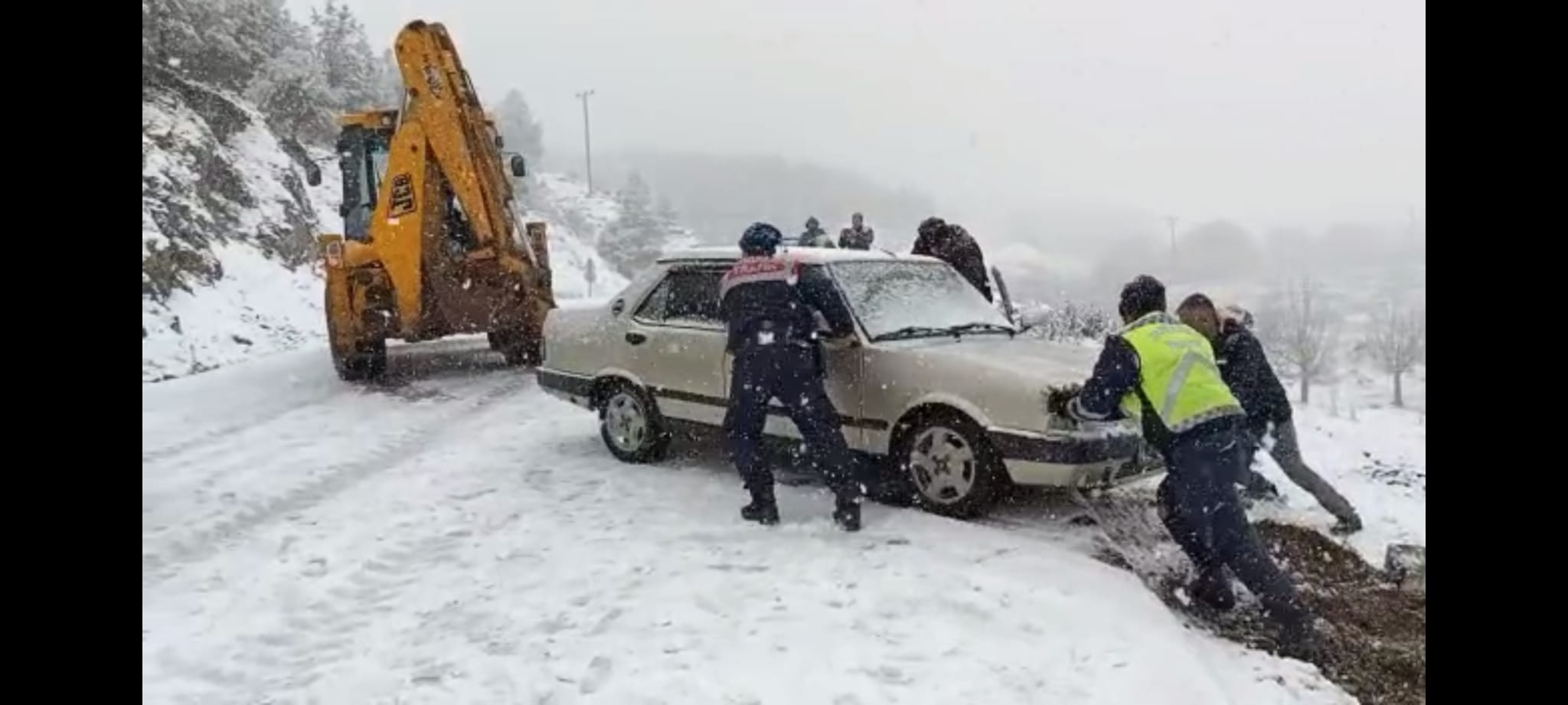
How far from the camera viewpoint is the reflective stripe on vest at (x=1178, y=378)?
4535 mm

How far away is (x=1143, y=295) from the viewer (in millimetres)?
4887

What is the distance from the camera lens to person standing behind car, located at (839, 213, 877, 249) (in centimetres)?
1070

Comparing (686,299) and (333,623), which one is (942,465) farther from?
(333,623)

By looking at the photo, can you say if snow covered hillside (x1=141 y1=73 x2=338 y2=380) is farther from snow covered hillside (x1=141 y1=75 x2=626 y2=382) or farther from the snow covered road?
the snow covered road

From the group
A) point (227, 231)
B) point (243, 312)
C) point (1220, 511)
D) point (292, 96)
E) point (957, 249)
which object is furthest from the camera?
point (292, 96)

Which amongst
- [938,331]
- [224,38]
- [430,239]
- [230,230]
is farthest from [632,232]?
[938,331]

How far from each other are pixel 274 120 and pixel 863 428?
16.6 metres

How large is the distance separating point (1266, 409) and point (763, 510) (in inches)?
119

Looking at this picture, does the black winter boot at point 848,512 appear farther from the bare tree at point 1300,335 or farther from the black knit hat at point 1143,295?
the bare tree at point 1300,335

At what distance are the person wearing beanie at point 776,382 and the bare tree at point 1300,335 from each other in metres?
3.12

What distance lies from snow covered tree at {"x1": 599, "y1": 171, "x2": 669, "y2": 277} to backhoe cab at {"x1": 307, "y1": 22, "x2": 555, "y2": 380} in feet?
54.5

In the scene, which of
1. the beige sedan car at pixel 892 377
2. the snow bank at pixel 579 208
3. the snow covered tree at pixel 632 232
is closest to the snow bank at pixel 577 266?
the snow bank at pixel 579 208
